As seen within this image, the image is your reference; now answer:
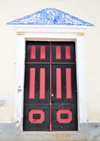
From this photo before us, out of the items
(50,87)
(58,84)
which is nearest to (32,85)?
(50,87)

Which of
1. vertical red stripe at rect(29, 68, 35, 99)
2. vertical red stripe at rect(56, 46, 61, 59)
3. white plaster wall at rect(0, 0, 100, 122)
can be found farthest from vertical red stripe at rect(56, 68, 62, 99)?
white plaster wall at rect(0, 0, 100, 122)

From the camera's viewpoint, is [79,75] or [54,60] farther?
[54,60]

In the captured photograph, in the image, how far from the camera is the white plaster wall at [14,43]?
5242 millimetres

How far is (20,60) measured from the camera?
17.7ft

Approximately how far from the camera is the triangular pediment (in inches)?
221

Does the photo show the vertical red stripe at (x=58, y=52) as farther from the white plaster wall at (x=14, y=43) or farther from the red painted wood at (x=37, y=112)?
the red painted wood at (x=37, y=112)

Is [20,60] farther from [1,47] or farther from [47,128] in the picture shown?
[47,128]

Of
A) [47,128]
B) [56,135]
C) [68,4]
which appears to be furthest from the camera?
[68,4]

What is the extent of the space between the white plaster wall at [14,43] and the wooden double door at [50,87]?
55cm

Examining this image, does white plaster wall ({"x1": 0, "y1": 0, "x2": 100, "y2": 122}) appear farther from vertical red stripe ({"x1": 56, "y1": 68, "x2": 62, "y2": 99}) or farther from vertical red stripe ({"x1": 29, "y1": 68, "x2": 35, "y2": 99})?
vertical red stripe ({"x1": 56, "y1": 68, "x2": 62, "y2": 99})

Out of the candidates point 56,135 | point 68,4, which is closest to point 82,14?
point 68,4

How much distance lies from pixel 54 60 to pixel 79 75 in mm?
1059

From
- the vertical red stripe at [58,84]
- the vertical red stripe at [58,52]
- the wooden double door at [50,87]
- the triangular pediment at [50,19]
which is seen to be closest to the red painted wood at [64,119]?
the wooden double door at [50,87]

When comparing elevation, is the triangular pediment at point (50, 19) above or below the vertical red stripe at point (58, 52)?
above
